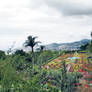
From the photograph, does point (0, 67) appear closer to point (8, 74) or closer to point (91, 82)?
point (8, 74)

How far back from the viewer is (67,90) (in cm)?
892

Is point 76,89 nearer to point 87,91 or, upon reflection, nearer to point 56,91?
point 56,91

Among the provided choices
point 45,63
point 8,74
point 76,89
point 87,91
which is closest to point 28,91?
point 8,74

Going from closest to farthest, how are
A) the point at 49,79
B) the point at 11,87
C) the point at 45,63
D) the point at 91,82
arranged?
the point at 11,87 → the point at 91,82 → the point at 49,79 → the point at 45,63

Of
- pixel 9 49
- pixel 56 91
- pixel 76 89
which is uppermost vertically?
pixel 9 49

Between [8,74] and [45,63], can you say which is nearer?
[8,74]

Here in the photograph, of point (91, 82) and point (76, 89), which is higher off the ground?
Result: point (91, 82)

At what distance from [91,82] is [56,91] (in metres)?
2.42

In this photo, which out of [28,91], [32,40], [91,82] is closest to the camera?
[28,91]

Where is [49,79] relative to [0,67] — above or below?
below

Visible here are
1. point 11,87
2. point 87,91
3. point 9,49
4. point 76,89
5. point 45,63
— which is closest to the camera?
point 11,87

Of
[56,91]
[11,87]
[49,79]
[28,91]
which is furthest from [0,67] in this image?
[49,79]

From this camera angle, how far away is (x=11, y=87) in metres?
5.98

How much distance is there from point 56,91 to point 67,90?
2.48 ft
